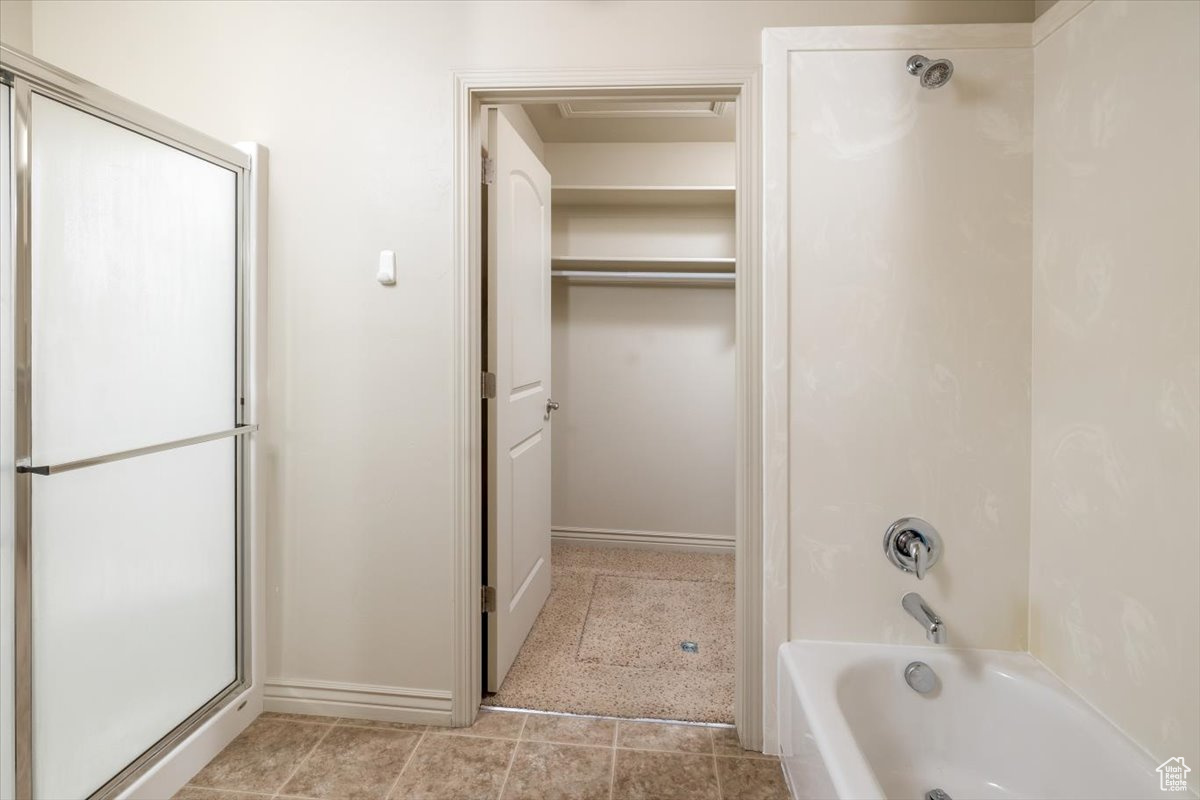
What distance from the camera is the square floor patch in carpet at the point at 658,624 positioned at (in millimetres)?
2191

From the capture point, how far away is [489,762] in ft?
5.28

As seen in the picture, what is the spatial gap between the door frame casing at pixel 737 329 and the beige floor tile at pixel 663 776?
194 mm

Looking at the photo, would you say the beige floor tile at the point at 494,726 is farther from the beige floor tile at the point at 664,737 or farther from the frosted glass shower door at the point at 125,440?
the frosted glass shower door at the point at 125,440

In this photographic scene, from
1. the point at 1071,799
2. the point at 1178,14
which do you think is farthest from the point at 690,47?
the point at 1071,799

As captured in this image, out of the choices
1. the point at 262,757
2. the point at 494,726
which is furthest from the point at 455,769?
the point at 262,757

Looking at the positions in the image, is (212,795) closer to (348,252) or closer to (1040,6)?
(348,252)

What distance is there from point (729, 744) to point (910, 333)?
1.31m

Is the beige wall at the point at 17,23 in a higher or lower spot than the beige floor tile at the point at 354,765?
higher

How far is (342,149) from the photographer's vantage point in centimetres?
175

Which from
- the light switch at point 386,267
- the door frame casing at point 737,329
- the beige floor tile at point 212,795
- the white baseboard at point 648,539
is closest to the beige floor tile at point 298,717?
the beige floor tile at point 212,795

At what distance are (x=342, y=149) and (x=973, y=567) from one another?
7.29 ft

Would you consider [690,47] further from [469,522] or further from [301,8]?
[469,522]

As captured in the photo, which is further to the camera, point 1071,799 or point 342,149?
point 342,149

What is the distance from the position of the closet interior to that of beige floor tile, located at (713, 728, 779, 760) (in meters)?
0.99
